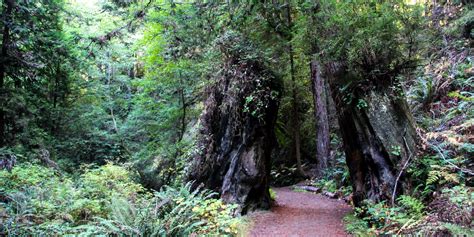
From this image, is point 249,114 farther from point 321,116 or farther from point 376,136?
point 321,116

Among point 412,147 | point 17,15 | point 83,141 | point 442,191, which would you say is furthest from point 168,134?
point 442,191

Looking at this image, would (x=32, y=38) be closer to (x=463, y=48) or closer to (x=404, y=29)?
(x=404, y=29)

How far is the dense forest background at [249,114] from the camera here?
5.16 m

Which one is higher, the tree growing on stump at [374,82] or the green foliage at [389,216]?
the tree growing on stump at [374,82]

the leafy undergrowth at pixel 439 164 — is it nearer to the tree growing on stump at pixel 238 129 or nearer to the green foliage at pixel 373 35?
the green foliage at pixel 373 35

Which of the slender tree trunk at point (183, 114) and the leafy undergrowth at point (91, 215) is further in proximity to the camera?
the slender tree trunk at point (183, 114)

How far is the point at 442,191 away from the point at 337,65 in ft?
10.9

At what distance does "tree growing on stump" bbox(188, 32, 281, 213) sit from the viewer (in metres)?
7.90

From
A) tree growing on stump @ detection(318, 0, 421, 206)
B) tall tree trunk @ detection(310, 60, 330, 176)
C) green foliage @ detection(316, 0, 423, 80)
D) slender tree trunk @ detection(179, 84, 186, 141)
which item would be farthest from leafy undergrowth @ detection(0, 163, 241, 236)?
tall tree trunk @ detection(310, 60, 330, 176)

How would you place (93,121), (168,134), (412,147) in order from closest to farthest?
(412,147) → (168,134) → (93,121)

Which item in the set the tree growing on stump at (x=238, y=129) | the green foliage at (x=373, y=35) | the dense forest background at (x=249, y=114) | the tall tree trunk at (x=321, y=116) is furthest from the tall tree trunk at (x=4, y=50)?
the tall tree trunk at (x=321, y=116)

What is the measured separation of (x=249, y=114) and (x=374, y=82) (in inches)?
127

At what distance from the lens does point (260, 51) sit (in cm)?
827

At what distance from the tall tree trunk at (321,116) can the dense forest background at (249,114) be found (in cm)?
6
